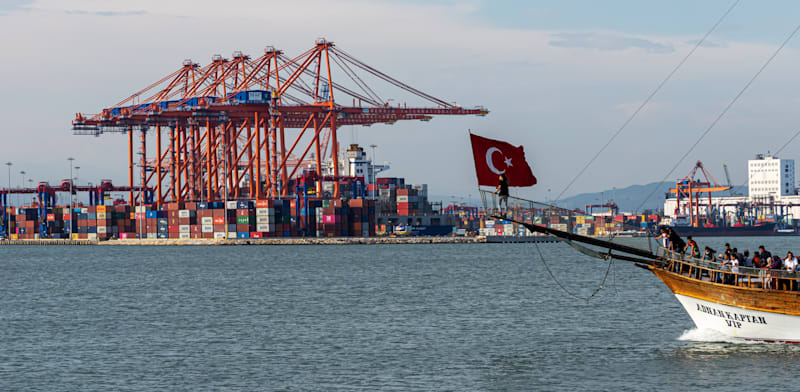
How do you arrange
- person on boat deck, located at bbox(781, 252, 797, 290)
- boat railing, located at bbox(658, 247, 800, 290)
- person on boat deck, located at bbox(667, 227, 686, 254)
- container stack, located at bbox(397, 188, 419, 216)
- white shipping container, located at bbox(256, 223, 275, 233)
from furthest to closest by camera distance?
container stack, located at bbox(397, 188, 419, 216) → white shipping container, located at bbox(256, 223, 275, 233) → person on boat deck, located at bbox(667, 227, 686, 254) → boat railing, located at bbox(658, 247, 800, 290) → person on boat deck, located at bbox(781, 252, 797, 290)

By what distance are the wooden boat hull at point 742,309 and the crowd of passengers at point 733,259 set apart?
334 millimetres

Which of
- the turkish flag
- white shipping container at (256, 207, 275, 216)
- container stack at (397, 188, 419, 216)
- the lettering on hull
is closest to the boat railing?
the lettering on hull

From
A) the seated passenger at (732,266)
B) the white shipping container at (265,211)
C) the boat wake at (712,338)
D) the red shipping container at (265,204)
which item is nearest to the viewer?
the seated passenger at (732,266)

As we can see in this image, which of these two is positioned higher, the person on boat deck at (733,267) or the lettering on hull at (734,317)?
the person on boat deck at (733,267)

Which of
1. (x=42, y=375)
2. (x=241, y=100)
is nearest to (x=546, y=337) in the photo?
(x=42, y=375)

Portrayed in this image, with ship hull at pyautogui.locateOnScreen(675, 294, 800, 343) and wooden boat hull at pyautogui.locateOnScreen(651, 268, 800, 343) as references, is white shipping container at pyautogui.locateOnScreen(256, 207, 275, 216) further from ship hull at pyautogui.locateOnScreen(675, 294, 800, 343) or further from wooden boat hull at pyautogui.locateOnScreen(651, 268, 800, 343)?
ship hull at pyautogui.locateOnScreen(675, 294, 800, 343)

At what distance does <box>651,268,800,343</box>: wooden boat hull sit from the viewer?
90.7 feet

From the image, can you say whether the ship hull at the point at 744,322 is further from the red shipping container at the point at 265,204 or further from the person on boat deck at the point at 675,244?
the red shipping container at the point at 265,204

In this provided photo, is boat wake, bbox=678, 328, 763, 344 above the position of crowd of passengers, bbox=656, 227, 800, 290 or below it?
below

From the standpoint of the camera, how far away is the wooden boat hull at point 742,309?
27.7 meters

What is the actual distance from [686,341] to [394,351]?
8780mm

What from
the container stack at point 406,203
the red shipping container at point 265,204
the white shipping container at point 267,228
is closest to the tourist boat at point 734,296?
the red shipping container at point 265,204

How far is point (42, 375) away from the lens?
28.0 meters

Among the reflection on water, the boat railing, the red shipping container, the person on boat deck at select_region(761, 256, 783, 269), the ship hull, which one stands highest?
the red shipping container
